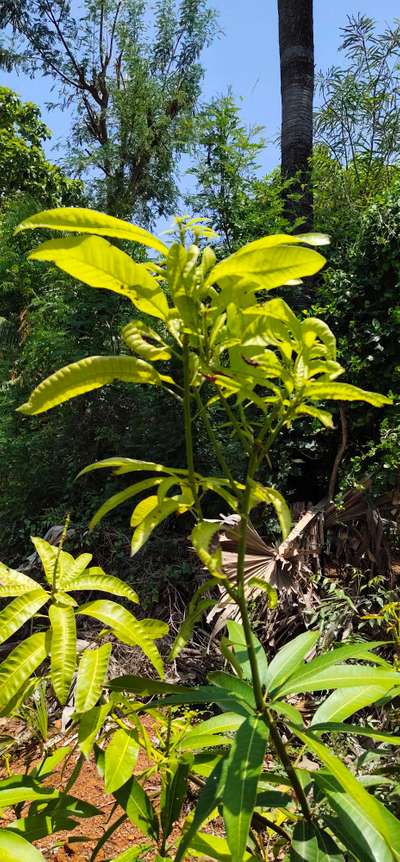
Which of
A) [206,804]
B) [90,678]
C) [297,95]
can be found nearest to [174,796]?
[206,804]

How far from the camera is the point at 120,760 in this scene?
959 mm

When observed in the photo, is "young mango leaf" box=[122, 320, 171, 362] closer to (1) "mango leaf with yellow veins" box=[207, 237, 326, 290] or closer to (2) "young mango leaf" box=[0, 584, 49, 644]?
(1) "mango leaf with yellow veins" box=[207, 237, 326, 290]

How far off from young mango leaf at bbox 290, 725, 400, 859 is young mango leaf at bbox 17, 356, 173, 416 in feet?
1.81

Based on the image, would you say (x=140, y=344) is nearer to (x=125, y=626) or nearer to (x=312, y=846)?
(x=125, y=626)

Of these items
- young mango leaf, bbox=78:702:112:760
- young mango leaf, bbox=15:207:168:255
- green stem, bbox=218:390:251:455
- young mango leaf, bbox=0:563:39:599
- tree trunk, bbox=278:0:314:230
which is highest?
tree trunk, bbox=278:0:314:230

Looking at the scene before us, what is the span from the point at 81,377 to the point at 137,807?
735mm

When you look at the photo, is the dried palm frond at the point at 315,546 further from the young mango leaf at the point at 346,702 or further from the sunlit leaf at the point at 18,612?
the sunlit leaf at the point at 18,612

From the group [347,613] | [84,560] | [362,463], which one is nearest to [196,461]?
[362,463]

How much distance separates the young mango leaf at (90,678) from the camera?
798 mm

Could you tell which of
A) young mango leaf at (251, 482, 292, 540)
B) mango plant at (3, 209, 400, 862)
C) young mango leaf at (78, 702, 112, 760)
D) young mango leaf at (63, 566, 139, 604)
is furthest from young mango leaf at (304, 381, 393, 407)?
young mango leaf at (78, 702, 112, 760)

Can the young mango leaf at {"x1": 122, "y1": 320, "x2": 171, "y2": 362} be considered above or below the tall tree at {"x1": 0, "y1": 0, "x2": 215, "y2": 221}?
below

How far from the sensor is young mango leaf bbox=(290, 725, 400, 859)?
80 centimetres

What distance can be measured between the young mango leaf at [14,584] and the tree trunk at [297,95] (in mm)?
5285

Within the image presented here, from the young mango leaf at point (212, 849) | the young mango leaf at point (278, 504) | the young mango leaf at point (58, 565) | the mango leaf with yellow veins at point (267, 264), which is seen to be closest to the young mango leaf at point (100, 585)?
the young mango leaf at point (58, 565)
